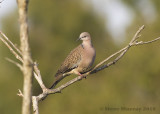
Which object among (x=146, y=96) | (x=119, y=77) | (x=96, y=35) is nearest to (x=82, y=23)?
(x=96, y=35)

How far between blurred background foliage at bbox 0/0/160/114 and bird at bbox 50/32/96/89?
11.2 m

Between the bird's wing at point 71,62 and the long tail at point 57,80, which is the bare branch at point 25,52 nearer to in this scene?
the long tail at point 57,80

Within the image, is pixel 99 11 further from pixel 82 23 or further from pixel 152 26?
pixel 152 26

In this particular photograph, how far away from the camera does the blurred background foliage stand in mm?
20000

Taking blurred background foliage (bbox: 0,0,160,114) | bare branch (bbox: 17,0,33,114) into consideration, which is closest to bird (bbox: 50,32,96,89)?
bare branch (bbox: 17,0,33,114)

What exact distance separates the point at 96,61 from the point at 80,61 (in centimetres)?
1752

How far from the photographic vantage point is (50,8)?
87.5 ft

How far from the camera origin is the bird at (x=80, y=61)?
7055 millimetres

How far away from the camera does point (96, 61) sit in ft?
81.0

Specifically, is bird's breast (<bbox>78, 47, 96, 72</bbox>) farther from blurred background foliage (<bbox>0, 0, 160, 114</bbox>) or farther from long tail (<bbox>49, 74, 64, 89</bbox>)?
blurred background foliage (<bbox>0, 0, 160, 114</bbox>)

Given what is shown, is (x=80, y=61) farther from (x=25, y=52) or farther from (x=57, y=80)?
(x=25, y=52)

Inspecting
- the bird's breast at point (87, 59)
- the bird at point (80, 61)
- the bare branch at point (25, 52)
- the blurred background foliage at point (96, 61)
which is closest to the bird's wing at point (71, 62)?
the bird at point (80, 61)

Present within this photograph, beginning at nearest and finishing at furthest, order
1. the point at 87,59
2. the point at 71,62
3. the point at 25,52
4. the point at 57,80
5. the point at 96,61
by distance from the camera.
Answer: the point at 25,52
the point at 57,80
the point at 87,59
the point at 71,62
the point at 96,61

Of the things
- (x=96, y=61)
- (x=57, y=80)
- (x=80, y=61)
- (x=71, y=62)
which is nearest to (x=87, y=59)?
(x=80, y=61)
